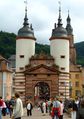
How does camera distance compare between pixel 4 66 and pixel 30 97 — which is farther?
pixel 4 66

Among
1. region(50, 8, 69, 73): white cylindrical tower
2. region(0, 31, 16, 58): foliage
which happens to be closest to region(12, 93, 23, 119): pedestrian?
region(50, 8, 69, 73): white cylindrical tower

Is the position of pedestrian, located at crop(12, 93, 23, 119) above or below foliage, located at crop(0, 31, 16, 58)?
below

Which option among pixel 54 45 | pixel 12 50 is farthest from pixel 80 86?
pixel 54 45

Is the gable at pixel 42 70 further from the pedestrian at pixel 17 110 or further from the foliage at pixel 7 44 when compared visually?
the foliage at pixel 7 44

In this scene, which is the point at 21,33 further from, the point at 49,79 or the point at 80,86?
the point at 80,86

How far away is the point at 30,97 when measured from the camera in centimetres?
7200

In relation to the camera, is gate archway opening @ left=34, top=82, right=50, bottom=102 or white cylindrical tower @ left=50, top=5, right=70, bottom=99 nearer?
white cylindrical tower @ left=50, top=5, right=70, bottom=99

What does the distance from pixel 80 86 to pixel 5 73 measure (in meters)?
43.5

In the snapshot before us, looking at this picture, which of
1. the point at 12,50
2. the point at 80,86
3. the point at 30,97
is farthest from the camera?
the point at 12,50

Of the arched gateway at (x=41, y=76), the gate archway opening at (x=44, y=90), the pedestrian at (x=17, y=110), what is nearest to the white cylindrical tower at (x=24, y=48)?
the arched gateway at (x=41, y=76)

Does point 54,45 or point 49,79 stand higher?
point 54,45

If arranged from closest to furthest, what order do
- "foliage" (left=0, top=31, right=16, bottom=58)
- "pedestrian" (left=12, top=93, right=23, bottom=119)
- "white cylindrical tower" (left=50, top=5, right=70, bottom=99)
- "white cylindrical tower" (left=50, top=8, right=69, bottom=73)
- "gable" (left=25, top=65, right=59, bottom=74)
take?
1. "pedestrian" (left=12, top=93, right=23, bottom=119)
2. "gable" (left=25, top=65, right=59, bottom=74)
3. "white cylindrical tower" (left=50, top=5, right=70, bottom=99)
4. "white cylindrical tower" (left=50, top=8, right=69, bottom=73)
5. "foliage" (left=0, top=31, right=16, bottom=58)

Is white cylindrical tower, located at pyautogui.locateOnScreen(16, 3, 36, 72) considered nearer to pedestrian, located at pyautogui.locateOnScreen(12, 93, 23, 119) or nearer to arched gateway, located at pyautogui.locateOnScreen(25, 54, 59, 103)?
arched gateway, located at pyautogui.locateOnScreen(25, 54, 59, 103)

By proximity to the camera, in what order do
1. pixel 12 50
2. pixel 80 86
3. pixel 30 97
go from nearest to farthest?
1. pixel 30 97
2. pixel 80 86
3. pixel 12 50
